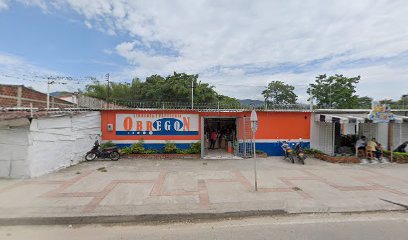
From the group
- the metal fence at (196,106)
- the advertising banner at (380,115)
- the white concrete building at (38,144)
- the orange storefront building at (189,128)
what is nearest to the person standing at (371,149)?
the advertising banner at (380,115)

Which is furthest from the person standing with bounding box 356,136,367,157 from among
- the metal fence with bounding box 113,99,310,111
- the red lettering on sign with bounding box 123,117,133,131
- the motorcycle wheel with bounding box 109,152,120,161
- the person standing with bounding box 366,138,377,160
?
the motorcycle wheel with bounding box 109,152,120,161

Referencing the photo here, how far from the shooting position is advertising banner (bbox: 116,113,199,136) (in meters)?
12.5

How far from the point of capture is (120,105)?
13.0 meters

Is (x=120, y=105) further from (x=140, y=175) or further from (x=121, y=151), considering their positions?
(x=140, y=175)

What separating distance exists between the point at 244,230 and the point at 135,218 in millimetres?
2320

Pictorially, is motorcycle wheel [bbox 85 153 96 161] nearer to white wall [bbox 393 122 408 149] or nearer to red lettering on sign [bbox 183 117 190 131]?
red lettering on sign [bbox 183 117 190 131]

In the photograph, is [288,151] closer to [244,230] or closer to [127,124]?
[244,230]

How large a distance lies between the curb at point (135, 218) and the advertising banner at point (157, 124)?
7.77m

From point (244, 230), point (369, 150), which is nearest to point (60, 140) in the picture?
point (244, 230)

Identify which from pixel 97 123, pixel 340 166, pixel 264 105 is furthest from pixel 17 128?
pixel 340 166

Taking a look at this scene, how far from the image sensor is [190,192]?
6.59 meters

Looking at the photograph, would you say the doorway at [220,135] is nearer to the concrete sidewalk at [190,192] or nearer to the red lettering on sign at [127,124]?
the concrete sidewalk at [190,192]

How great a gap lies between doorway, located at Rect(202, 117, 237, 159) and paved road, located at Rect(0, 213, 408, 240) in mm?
8385

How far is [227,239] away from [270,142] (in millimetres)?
9310
